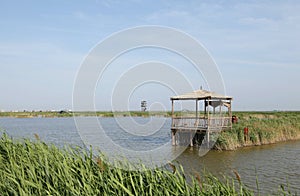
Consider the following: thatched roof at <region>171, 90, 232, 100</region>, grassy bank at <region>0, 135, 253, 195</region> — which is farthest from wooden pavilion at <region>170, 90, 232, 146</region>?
grassy bank at <region>0, 135, 253, 195</region>

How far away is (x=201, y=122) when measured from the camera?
23453 mm

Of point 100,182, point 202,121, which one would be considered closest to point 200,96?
point 202,121

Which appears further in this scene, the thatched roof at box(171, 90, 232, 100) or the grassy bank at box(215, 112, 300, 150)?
the thatched roof at box(171, 90, 232, 100)

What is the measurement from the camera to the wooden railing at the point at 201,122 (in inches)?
884

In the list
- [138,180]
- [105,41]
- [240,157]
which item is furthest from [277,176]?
[138,180]

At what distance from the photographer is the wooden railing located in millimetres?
22453

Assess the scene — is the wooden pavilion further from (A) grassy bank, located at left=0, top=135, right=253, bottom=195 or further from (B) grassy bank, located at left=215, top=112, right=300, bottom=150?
(A) grassy bank, located at left=0, top=135, right=253, bottom=195

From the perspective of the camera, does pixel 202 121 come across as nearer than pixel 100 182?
No

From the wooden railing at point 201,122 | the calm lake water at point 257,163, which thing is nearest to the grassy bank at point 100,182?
the calm lake water at point 257,163

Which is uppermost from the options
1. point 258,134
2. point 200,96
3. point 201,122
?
point 200,96

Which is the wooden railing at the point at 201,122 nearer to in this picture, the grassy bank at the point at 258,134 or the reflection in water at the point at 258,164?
the grassy bank at the point at 258,134

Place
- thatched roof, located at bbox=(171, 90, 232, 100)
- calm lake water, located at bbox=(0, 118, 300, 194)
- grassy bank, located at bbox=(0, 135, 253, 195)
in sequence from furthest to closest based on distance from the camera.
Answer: thatched roof, located at bbox=(171, 90, 232, 100) < calm lake water, located at bbox=(0, 118, 300, 194) < grassy bank, located at bbox=(0, 135, 253, 195)

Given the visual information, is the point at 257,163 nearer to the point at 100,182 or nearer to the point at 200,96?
the point at 200,96

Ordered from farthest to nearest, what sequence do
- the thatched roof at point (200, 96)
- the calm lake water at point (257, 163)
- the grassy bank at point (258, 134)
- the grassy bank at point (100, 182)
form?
the thatched roof at point (200, 96) < the grassy bank at point (258, 134) < the calm lake water at point (257, 163) < the grassy bank at point (100, 182)
